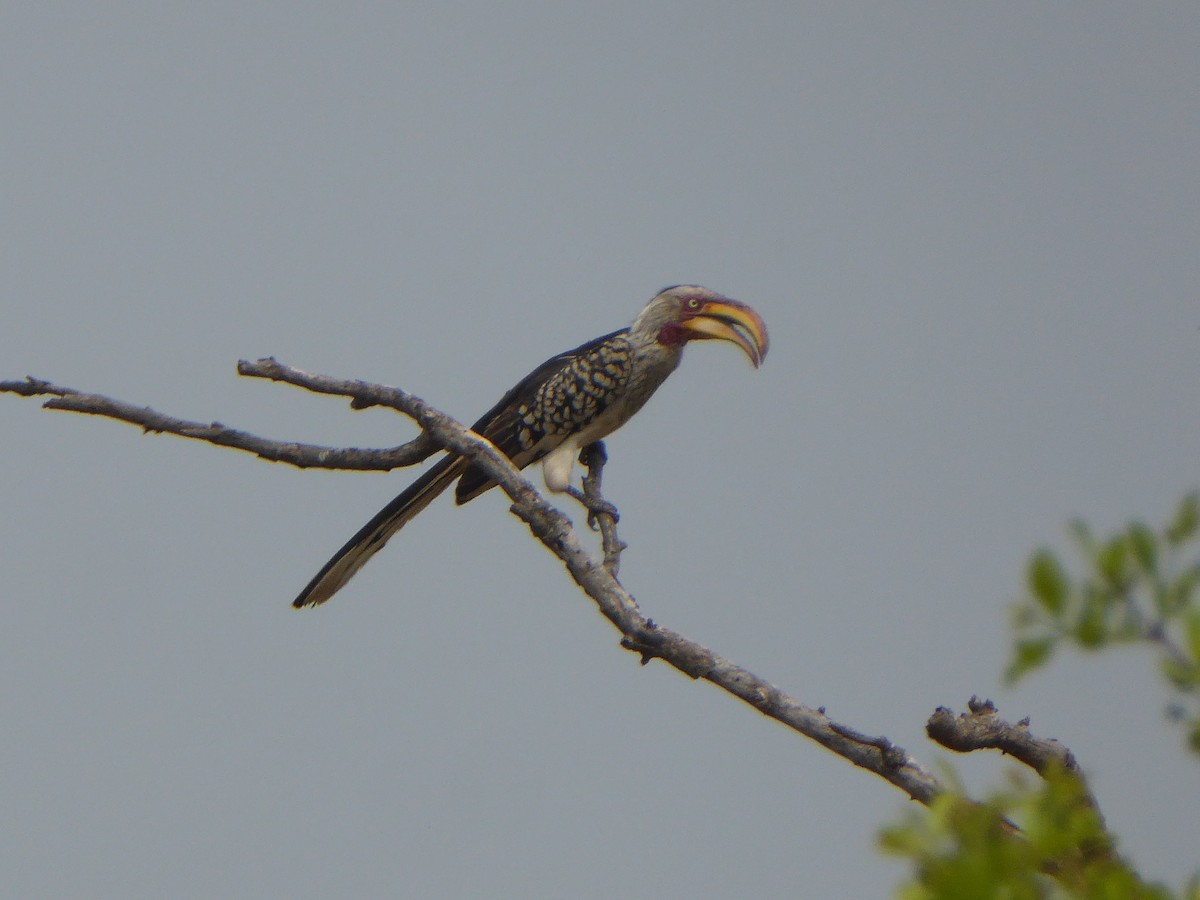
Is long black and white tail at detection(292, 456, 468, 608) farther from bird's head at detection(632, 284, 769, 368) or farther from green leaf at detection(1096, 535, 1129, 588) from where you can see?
green leaf at detection(1096, 535, 1129, 588)

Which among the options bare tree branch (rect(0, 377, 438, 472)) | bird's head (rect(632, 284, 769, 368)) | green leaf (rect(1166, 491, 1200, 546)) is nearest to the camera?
green leaf (rect(1166, 491, 1200, 546))

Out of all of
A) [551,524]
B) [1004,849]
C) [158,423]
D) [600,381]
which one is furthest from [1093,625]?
[600,381]

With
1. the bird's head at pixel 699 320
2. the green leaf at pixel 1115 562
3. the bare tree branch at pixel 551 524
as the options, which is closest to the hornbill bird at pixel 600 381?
the bird's head at pixel 699 320

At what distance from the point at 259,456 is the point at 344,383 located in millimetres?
320

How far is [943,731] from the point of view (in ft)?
10.5

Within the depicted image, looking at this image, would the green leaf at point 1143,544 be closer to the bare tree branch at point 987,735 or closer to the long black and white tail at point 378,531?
the bare tree branch at point 987,735

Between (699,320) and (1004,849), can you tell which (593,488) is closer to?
(699,320)

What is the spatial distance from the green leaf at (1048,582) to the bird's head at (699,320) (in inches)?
172

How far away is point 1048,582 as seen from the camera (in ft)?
3.98

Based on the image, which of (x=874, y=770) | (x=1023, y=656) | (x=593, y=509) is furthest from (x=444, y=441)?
(x=1023, y=656)

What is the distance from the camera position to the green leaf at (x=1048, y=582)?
119 centimetres

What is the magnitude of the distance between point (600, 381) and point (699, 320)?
491 mm

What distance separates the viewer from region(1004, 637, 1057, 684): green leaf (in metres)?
1.26

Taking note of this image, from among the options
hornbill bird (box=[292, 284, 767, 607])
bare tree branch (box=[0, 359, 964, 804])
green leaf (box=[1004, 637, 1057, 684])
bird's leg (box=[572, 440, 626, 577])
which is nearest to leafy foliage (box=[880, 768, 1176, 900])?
green leaf (box=[1004, 637, 1057, 684])
